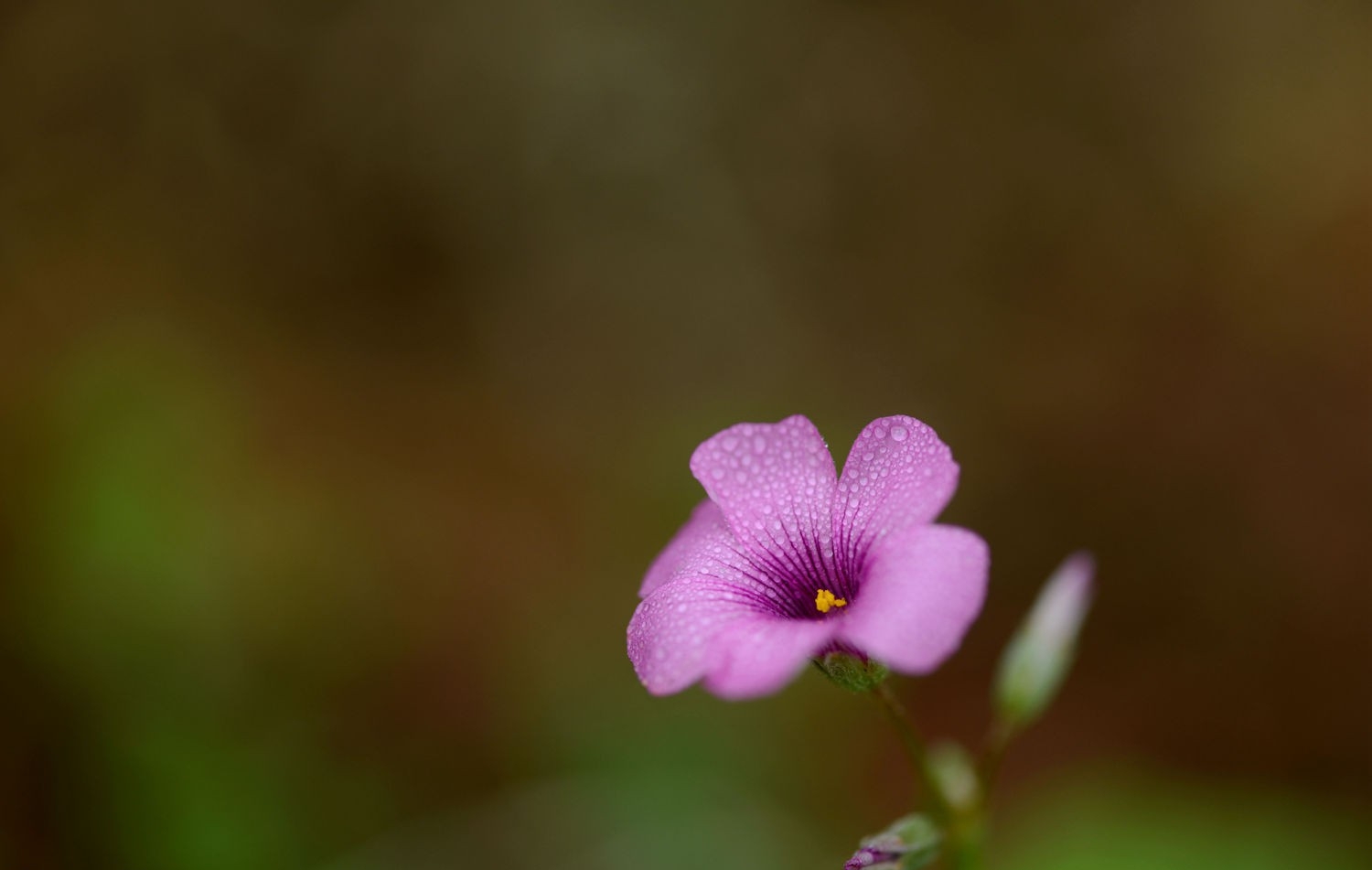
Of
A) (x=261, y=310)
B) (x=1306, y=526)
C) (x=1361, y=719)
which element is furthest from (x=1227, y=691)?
(x=261, y=310)

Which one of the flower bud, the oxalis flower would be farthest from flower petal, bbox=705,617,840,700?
the flower bud

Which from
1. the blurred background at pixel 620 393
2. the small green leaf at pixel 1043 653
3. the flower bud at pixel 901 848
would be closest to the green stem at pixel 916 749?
the flower bud at pixel 901 848

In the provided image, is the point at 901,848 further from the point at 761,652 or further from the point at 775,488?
the point at 775,488

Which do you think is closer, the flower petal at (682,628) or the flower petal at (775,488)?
the flower petal at (682,628)

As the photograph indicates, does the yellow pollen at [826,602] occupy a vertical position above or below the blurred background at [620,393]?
below

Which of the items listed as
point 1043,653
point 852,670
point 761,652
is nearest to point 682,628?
point 761,652

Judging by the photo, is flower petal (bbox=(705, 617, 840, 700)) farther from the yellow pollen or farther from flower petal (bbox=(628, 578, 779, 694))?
the yellow pollen

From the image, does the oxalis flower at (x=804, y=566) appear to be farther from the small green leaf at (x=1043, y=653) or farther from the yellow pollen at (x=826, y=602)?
the small green leaf at (x=1043, y=653)

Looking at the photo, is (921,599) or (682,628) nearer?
(921,599)
